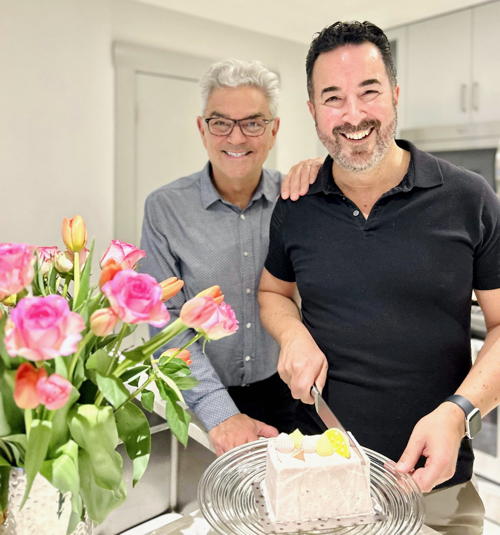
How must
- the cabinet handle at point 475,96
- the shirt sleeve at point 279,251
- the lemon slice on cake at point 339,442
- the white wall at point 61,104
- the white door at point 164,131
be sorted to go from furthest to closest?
the white door at point 164,131 → the cabinet handle at point 475,96 → the white wall at point 61,104 → the shirt sleeve at point 279,251 → the lemon slice on cake at point 339,442

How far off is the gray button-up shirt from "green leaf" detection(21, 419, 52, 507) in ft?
3.00

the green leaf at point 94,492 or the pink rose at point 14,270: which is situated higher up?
the pink rose at point 14,270

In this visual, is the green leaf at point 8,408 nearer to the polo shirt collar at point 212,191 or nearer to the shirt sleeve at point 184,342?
the shirt sleeve at point 184,342

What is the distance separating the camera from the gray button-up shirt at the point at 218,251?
1.52 meters

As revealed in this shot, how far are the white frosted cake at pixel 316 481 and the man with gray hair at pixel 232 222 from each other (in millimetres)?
591

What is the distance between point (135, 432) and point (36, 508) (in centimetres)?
13

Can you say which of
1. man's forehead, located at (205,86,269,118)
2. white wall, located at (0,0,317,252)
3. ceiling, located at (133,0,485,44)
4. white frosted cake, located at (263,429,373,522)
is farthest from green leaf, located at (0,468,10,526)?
ceiling, located at (133,0,485,44)

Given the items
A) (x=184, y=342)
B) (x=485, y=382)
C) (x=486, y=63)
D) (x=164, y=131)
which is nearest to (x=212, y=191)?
(x=184, y=342)

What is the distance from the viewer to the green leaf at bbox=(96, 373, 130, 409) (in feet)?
1.86

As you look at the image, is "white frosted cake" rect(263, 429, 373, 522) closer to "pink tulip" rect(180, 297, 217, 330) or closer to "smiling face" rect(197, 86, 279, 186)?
"pink tulip" rect(180, 297, 217, 330)

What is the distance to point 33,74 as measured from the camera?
2764mm

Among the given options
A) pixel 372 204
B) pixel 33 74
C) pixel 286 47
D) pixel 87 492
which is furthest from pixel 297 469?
pixel 286 47

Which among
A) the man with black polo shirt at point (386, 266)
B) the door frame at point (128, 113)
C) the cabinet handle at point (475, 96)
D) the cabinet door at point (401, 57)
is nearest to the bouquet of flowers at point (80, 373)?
the man with black polo shirt at point (386, 266)

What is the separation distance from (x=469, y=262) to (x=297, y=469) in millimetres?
641
